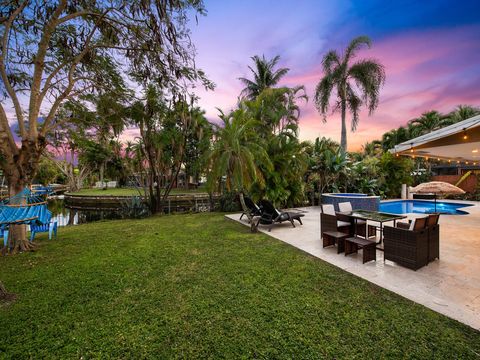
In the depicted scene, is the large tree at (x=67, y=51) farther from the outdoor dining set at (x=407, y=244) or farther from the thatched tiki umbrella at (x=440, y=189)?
the thatched tiki umbrella at (x=440, y=189)

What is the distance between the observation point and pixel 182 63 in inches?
239

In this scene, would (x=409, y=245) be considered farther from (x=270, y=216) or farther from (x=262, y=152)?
(x=262, y=152)

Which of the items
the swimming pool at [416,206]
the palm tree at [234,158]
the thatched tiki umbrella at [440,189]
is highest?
the palm tree at [234,158]

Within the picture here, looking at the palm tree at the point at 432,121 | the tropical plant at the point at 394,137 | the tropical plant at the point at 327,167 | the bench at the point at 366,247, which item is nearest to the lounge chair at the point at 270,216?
the bench at the point at 366,247

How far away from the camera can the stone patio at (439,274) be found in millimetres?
3014

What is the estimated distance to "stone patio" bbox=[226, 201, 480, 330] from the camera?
3.01 metres

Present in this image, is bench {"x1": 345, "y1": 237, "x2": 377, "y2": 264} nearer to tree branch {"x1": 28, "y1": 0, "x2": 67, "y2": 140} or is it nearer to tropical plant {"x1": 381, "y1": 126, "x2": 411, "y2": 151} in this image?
tree branch {"x1": 28, "y1": 0, "x2": 67, "y2": 140}

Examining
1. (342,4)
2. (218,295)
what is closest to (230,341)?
(218,295)

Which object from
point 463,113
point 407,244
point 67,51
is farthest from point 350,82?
point 67,51

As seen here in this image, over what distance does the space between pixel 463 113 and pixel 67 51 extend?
34081 millimetres

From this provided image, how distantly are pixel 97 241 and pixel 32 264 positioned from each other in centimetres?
178

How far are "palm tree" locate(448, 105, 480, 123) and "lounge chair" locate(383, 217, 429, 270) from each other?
27.3m

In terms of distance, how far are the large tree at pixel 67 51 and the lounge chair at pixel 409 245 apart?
21.6ft

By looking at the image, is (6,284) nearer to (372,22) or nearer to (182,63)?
(182,63)
